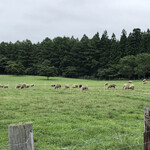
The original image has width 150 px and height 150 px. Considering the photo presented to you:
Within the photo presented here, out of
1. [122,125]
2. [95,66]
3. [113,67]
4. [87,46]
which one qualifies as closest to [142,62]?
[113,67]

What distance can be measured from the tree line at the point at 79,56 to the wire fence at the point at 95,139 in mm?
52068

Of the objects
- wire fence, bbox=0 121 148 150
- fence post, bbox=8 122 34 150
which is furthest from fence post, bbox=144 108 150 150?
fence post, bbox=8 122 34 150

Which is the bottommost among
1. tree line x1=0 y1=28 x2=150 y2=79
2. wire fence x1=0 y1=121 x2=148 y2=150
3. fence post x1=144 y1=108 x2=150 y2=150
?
wire fence x1=0 y1=121 x2=148 y2=150

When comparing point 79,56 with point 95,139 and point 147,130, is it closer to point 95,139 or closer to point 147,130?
point 95,139

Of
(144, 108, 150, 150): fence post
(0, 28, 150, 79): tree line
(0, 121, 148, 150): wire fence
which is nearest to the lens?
(144, 108, 150, 150): fence post

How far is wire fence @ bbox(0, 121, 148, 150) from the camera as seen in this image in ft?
17.5

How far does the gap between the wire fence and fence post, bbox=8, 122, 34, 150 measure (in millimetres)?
2477

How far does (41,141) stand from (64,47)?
78.2 meters

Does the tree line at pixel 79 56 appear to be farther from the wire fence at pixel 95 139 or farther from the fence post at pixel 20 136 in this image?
the fence post at pixel 20 136

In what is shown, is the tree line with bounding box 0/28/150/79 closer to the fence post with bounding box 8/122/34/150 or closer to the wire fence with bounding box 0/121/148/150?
the wire fence with bounding box 0/121/148/150

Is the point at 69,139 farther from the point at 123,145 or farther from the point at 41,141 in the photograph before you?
the point at 123,145

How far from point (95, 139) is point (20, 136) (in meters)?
4.11

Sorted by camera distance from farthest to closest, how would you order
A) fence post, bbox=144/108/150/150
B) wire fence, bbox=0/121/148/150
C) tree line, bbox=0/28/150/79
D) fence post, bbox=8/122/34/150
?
tree line, bbox=0/28/150/79 → wire fence, bbox=0/121/148/150 → fence post, bbox=144/108/150/150 → fence post, bbox=8/122/34/150

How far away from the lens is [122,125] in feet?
25.3
